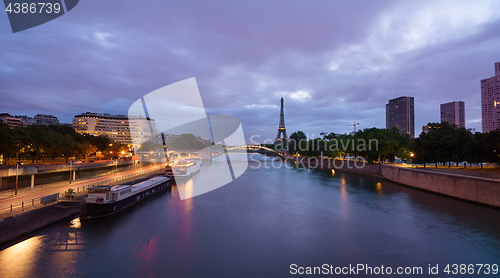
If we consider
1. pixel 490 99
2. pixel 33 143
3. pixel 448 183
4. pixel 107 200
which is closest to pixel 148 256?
pixel 107 200

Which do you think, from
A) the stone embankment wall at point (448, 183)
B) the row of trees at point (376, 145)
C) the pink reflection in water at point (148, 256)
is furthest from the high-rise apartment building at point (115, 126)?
the pink reflection in water at point (148, 256)

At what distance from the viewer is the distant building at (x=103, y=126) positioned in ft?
465

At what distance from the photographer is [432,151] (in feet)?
129

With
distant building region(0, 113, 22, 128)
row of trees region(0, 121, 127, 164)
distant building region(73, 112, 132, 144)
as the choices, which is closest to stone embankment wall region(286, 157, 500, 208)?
row of trees region(0, 121, 127, 164)

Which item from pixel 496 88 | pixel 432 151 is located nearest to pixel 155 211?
pixel 432 151

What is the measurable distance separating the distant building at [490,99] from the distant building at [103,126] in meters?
180

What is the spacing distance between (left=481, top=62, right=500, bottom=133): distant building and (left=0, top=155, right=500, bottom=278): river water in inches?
4552

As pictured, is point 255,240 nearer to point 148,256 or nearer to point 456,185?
point 148,256

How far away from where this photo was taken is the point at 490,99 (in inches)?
4542

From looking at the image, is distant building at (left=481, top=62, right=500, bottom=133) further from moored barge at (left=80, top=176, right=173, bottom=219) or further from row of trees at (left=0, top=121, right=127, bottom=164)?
row of trees at (left=0, top=121, right=127, bottom=164)

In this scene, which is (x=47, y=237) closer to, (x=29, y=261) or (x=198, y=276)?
(x=29, y=261)

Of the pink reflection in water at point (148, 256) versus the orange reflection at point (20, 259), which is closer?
the orange reflection at point (20, 259)

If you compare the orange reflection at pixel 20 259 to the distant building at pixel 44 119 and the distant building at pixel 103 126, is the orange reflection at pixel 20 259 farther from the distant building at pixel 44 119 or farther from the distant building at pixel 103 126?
the distant building at pixel 44 119

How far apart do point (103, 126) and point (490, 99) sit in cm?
19175
